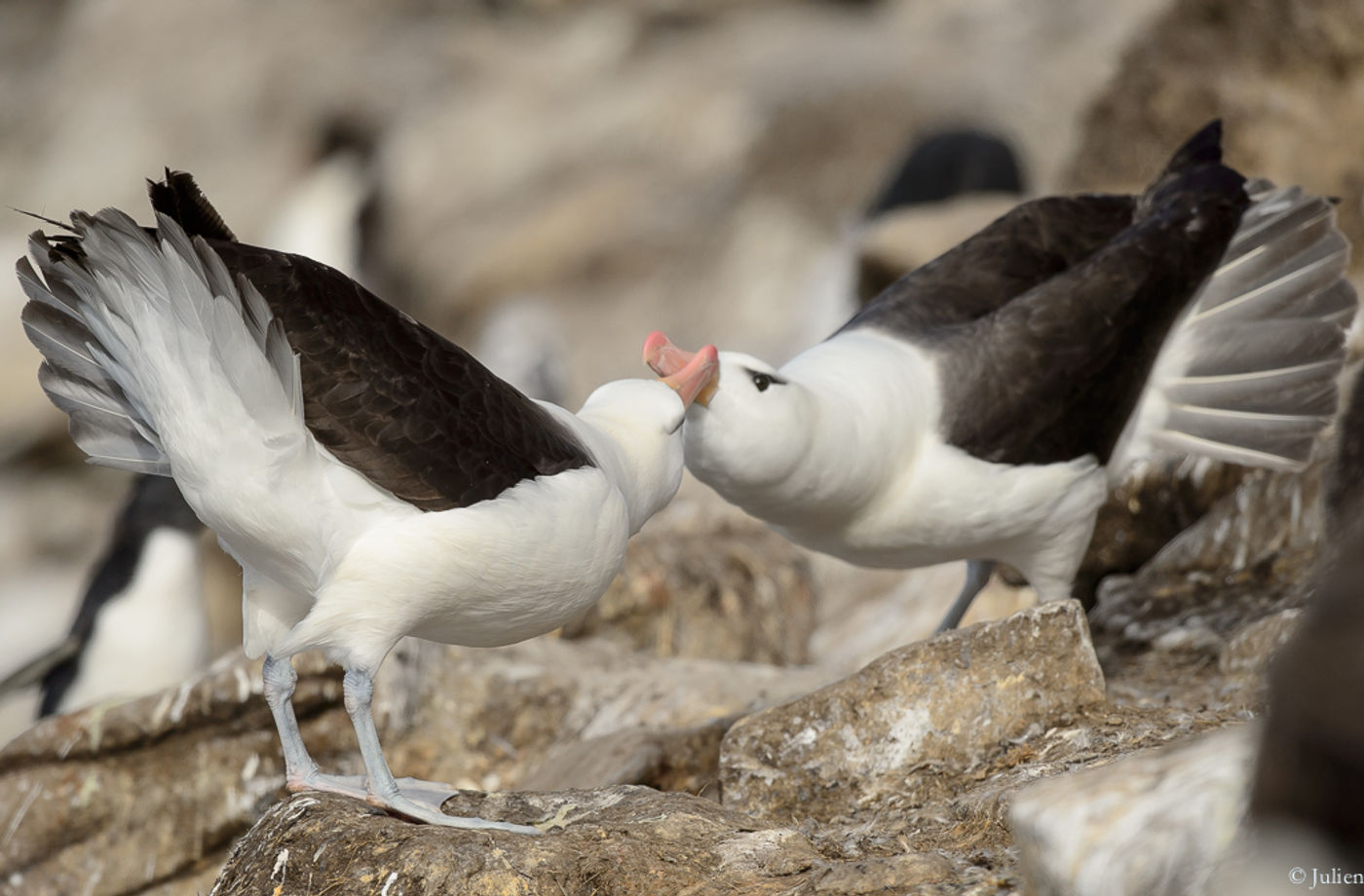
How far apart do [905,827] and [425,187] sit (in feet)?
51.4

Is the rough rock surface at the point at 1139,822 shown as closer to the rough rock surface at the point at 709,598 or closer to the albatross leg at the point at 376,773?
the albatross leg at the point at 376,773

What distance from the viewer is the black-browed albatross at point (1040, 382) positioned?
505 centimetres

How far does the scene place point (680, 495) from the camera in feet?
33.9

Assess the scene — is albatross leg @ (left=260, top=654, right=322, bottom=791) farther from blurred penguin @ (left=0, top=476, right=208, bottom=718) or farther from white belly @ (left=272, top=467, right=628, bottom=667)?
blurred penguin @ (left=0, top=476, right=208, bottom=718)

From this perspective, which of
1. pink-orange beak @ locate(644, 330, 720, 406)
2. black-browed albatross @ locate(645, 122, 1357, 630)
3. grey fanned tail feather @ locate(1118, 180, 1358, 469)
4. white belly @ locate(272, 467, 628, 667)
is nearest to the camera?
white belly @ locate(272, 467, 628, 667)

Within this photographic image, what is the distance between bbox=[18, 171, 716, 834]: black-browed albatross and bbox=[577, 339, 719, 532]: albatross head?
22cm

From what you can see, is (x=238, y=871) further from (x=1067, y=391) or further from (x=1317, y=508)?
(x=1317, y=508)

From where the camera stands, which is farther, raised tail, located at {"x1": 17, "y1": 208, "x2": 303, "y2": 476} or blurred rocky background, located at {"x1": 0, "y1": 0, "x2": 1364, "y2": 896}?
blurred rocky background, located at {"x1": 0, "y1": 0, "x2": 1364, "y2": 896}

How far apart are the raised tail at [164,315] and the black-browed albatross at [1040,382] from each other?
1524 mm

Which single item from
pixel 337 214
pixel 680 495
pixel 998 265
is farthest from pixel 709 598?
pixel 337 214

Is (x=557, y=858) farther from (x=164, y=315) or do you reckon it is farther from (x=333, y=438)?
(x=164, y=315)

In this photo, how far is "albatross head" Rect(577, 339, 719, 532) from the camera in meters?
4.39

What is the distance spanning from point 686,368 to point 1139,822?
7.98 feet

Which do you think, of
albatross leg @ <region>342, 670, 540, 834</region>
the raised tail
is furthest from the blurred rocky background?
the raised tail
